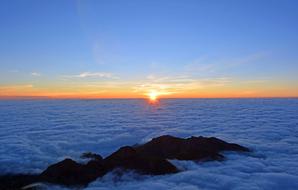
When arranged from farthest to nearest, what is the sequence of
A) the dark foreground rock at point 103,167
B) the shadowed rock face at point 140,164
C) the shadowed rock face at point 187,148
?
the shadowed rock face at point 187,148
the shadowed rock face at point 140,164
the dark foreground rock at point 103,167

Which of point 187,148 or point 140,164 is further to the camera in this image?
point 187,148

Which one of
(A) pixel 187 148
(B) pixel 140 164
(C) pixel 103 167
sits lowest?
(C) pixel 103 167

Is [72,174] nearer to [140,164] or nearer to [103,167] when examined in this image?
[103,167]

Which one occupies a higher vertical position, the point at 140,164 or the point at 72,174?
the point at 140,164

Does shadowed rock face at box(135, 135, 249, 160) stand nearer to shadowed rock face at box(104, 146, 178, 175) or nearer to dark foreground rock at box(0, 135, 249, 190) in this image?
dark foreground rock at box(0, 135, 249, 190)

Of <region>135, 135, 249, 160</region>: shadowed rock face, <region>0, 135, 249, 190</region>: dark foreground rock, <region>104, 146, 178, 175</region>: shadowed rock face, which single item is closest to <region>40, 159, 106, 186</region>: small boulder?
<region>0, 135, 249, 190</region>: dark foreground rock

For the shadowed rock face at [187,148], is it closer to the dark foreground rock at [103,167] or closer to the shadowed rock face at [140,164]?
the dark foreground rock at [103,167]

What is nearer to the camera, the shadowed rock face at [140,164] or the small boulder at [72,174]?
the small boulder at [72,174]

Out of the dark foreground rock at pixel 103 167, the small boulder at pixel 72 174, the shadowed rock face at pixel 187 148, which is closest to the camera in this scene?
the small boulder at pixel 72 174

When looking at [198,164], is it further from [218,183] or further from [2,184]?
[2,184]

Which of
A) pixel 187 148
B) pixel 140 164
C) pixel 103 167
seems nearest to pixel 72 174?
pixel 103 167

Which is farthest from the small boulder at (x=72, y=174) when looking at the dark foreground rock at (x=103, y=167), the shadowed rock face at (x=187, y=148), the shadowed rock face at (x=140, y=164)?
the shadowed rock face at (x=187, y=148)

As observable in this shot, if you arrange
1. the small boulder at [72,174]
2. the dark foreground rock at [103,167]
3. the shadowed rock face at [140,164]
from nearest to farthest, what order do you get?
the small boulder at [72,174] → the dark foreground rock at [103,167] → the shadowed rock face at [140,164]
